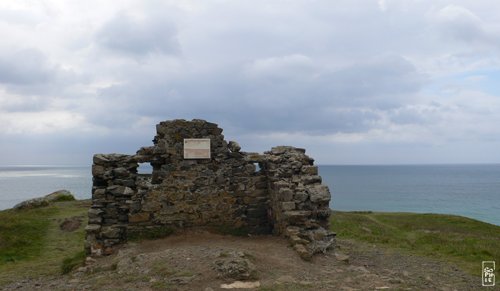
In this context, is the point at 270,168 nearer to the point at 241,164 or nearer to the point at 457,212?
the point at 241,164

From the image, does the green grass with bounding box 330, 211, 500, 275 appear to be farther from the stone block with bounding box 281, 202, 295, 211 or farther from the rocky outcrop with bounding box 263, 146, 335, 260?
the stone block with bounding box 281, 202, 295, 211

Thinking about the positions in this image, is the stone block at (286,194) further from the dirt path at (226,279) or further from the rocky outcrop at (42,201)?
the rocky outcrop at (42,201)

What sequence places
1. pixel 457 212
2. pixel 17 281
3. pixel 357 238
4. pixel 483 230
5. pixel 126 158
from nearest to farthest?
1. pixel 17 281
2. pixel 126 158
3. pixel 357 238
4. pixel 483 230
5. pixel 457 212

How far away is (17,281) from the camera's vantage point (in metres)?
12.8

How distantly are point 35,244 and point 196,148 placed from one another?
9201 mm

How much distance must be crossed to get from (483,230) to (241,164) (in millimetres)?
18748

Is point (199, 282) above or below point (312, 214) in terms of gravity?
below

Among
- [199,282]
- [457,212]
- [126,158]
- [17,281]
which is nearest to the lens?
[199,282]

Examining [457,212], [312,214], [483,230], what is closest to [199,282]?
[312,214]

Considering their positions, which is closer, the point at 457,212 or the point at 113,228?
the point at 113,228

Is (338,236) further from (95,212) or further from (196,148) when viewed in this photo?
(95,212)
